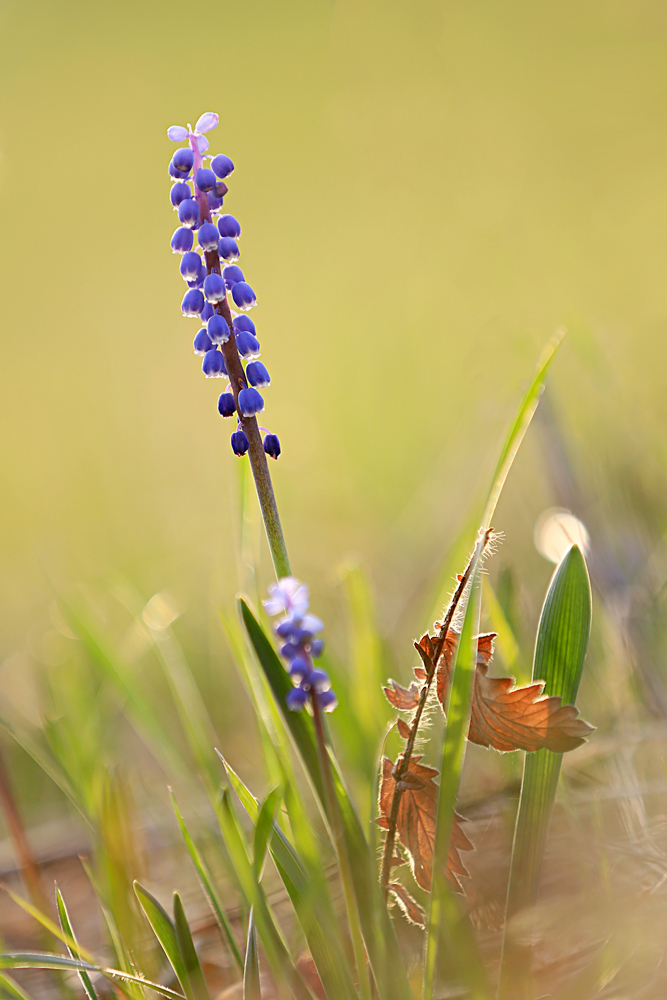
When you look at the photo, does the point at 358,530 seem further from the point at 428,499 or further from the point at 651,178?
the point at 651,178

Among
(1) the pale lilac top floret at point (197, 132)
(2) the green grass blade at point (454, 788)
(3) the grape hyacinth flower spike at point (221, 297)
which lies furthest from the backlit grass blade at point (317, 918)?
(1) the pale lilac top floret at point (197, 132)

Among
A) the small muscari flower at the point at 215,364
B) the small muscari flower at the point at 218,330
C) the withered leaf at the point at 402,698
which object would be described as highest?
the small muscari flower at the point at 218,330

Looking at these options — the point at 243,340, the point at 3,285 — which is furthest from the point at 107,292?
the point at 243,340

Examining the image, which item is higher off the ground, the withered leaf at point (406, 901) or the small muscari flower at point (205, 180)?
the small muscari flower at point (205, 180)

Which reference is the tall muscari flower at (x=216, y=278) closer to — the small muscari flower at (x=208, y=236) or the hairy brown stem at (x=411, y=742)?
the small muscari flower at (x=208, y=236)

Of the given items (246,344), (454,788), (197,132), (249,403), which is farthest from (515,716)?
(197,132)

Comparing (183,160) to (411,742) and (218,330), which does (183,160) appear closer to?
(218,330)

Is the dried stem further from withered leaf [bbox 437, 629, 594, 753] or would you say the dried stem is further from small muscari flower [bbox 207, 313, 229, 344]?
withered leaf [bbox 437, 629, 594, 753]
